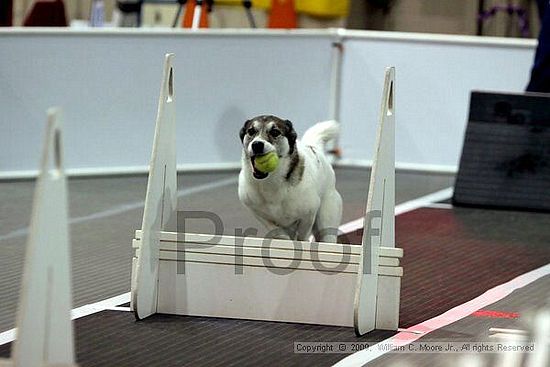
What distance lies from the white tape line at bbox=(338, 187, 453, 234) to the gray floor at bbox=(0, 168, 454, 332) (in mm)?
100

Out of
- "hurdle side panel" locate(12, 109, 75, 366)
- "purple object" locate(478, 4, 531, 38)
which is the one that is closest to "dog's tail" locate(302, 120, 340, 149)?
"hurdle side panel" locate(12, 109, 75, 366)

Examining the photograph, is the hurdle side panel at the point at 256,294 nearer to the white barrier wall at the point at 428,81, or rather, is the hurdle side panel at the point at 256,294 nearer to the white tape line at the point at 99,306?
the white tape line at the point at 99,306

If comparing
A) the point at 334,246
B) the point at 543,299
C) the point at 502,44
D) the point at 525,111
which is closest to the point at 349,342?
the point at 334,246

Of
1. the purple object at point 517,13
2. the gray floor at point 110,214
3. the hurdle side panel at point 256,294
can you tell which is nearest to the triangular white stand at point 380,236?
the hurdle side panel at point 256,294

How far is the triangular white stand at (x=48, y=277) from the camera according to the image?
3.95 m

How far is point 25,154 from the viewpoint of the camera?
963cm

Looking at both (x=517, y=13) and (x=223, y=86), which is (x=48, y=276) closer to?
(x=223, y=86)

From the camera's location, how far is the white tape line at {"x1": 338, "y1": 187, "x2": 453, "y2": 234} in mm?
8314

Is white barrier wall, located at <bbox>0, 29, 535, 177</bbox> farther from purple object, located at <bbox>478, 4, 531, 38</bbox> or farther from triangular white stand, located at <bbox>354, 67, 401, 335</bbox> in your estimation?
triangular white stand, located at <bbox>354, 67, 401, 335</bbox>

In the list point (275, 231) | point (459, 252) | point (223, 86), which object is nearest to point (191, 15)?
point (223, 86)

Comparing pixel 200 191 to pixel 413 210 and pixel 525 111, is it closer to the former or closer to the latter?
pixel 413 210

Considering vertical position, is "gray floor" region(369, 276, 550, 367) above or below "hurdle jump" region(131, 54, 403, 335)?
below

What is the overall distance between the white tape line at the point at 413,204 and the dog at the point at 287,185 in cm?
176

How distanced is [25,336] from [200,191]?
225 inches
